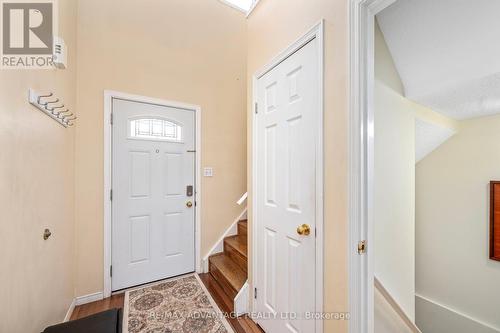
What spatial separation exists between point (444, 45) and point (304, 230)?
4.83 feet

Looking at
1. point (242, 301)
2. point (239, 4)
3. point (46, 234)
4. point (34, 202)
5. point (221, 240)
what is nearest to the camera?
point (34, 202)

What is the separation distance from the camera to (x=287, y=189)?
141cm

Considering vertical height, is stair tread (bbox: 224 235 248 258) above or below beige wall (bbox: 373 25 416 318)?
below

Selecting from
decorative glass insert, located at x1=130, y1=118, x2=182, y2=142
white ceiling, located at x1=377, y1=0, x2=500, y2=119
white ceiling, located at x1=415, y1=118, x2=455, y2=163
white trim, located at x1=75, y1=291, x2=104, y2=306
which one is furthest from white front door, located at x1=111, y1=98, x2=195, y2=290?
white ceiling, located at x1=415, y1=118, x2=455, y2=163

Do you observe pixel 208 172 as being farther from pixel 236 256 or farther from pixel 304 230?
pixel 304 230

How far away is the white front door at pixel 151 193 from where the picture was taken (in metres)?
2.21

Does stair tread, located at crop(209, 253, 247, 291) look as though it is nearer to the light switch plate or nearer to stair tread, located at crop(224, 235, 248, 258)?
stair tread, located at crop(224, 235, 248, 258)

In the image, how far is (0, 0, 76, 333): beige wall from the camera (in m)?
0.94

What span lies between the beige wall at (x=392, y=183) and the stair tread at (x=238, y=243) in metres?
1.39

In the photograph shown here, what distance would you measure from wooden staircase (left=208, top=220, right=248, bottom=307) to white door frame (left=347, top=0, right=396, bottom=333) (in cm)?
128

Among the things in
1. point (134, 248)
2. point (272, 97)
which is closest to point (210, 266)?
point (134, 248)

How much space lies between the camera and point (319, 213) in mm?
1153

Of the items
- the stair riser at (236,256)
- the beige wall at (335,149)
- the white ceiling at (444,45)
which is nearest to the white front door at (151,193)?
the stair riser at (236,256)

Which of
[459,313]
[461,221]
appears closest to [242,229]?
[461,221]
